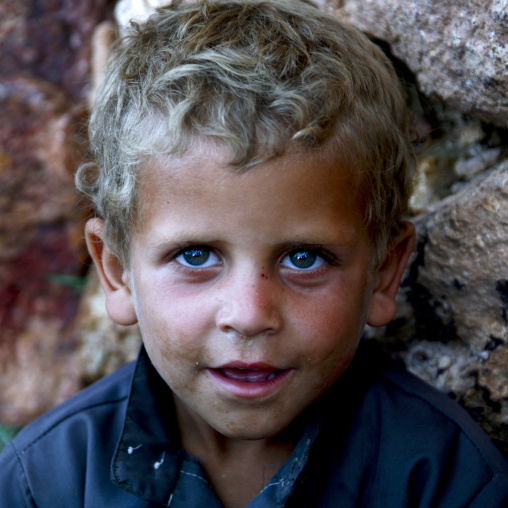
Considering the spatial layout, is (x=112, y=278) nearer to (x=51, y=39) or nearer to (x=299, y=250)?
(x=299, y=250)

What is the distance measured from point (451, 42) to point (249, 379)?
100 cm

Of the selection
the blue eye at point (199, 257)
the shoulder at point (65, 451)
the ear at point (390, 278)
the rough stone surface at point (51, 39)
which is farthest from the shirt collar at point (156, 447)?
the rough stone surface at point (51, 39)

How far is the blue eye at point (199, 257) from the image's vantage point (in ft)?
4.70

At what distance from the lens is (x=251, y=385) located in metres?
1.45

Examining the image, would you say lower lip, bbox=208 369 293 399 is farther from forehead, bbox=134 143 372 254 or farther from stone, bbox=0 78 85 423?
stone, bbox=0 78 85 423

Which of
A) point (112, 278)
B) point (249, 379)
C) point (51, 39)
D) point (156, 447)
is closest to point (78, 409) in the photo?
point (156, 447)

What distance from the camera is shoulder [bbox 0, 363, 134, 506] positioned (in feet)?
5.58

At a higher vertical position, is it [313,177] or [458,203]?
[313,177]

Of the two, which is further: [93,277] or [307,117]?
[93,277]

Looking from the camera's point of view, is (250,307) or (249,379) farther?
(249,379)

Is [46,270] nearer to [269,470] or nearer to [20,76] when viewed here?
[20,76]

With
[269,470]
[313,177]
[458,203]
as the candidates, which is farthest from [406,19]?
[269,470]

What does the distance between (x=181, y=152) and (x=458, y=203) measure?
2.73 feet

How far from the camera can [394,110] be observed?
1626 mm
